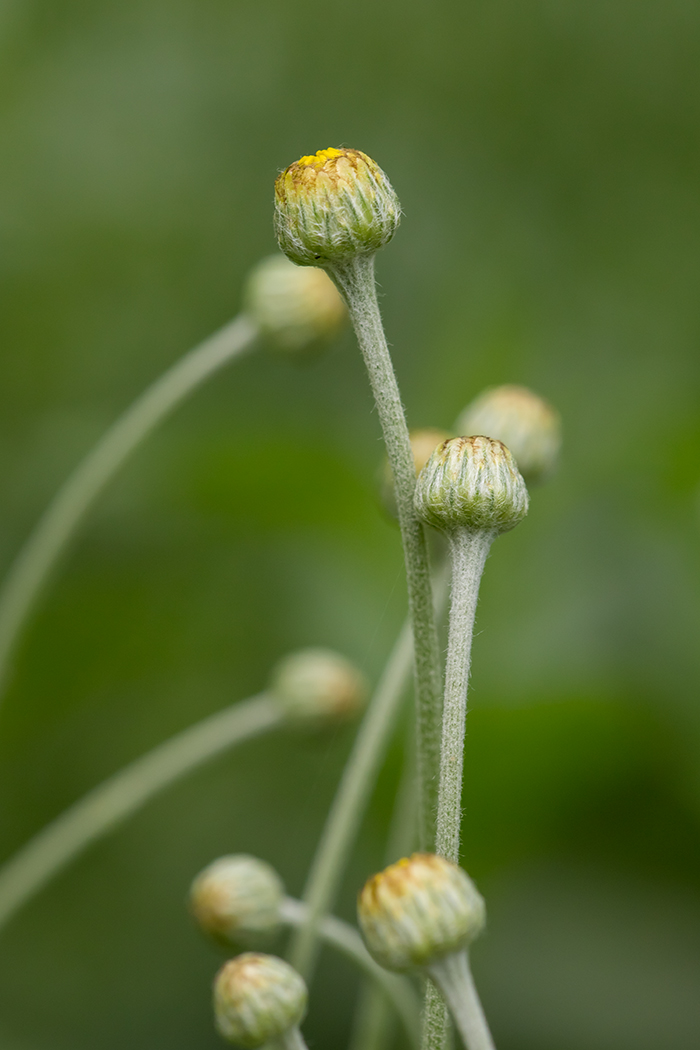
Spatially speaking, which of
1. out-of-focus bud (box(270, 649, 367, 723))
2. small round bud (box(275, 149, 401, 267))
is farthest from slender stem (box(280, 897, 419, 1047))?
small round bud (box(275, 149, 401, 267))

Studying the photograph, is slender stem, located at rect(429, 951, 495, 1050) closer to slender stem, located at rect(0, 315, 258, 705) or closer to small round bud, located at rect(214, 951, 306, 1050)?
small round bud, located at rect(214, 951, 306, 1050)

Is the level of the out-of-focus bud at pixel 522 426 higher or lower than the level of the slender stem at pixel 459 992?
higher

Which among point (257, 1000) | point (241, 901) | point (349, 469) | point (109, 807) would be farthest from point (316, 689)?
point (257, 1000)

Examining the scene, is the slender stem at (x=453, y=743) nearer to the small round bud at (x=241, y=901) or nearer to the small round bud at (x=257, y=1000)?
the small round bud at (x=257, y=1000)

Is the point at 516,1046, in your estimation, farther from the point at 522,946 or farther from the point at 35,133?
the point at 35,133

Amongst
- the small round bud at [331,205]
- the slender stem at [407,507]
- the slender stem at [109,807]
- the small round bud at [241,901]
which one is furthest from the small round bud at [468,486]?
the slender stem at [109,807]

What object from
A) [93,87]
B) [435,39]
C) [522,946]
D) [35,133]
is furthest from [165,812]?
[435,39]
